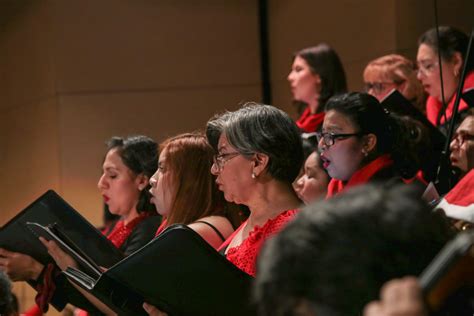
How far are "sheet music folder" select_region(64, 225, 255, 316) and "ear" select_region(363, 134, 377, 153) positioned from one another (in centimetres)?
115

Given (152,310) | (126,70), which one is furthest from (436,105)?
(126,70)

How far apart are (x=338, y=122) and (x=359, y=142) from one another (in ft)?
0.32

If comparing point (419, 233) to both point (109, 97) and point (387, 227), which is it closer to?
point (387, 227)

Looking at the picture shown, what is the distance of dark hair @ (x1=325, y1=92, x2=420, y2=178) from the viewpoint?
352cm

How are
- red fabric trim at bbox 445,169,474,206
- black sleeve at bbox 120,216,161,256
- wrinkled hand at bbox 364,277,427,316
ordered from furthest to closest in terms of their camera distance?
black sleeve at bbox 120,216,161,256, red fabric trim at bbox 445,169,474,206, wrinkled hand at bbox 364,277,427,316

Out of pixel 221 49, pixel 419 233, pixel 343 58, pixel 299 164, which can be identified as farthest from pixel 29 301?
pixel 419 233

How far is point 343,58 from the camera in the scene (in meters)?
5.74

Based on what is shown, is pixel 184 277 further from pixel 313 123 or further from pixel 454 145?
pixel 313 123

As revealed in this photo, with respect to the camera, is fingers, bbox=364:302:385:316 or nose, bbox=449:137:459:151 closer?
fingers, bbox=364:302:385:316

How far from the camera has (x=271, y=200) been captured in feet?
9.33

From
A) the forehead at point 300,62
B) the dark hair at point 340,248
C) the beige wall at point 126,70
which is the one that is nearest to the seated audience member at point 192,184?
the forehead at point 300,62

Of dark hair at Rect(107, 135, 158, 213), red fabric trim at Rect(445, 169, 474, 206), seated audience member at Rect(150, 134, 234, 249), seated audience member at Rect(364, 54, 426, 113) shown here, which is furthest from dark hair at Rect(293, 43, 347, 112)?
red fabric trim at Rect(445, 169, 474, 206)

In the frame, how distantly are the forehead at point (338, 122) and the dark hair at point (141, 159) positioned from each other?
0.96 meters

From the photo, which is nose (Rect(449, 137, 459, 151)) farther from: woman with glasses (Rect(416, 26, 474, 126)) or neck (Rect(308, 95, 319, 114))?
neck (Rect(308, 95, 319, 114))
